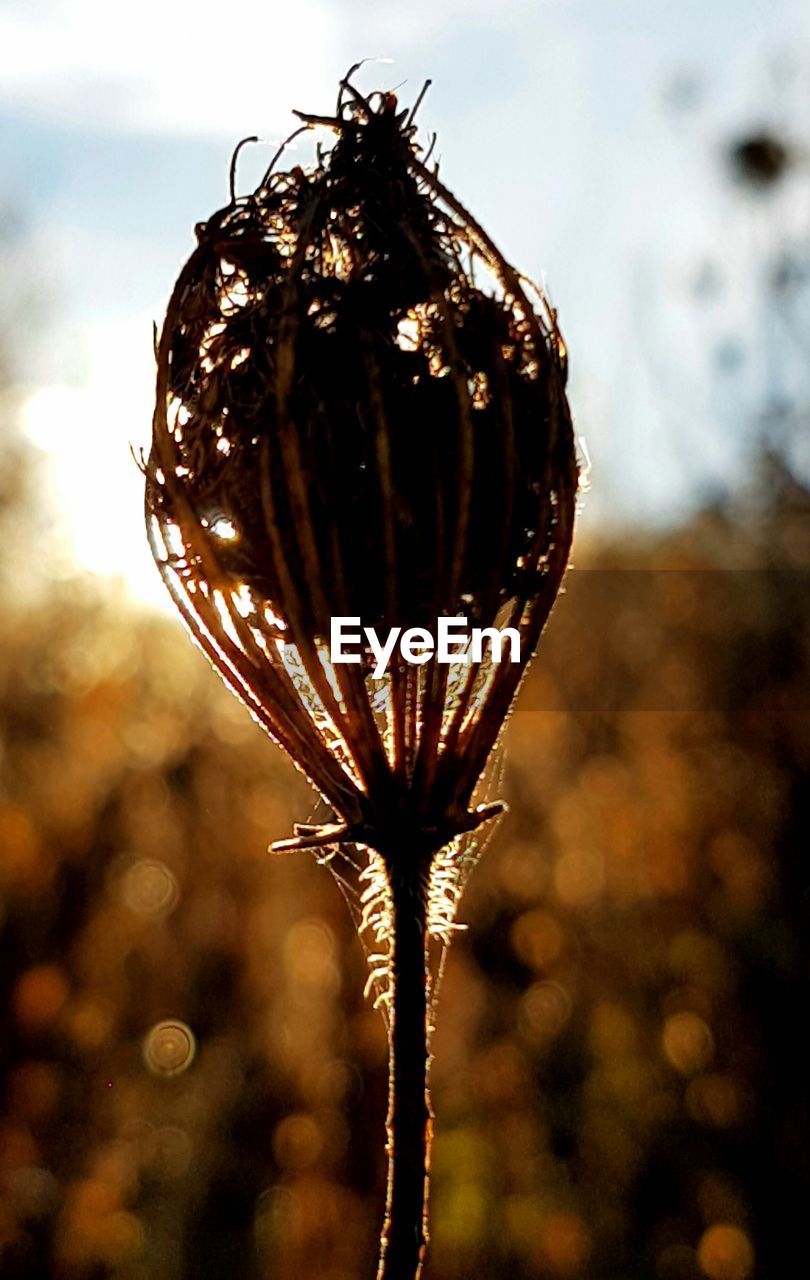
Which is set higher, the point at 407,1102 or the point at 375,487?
the point at 375,487

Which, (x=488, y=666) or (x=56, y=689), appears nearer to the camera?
(x=488, y=666)

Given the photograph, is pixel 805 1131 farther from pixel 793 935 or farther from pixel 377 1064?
pixel 377 1064

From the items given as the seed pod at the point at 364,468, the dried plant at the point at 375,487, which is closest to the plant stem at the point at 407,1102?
the dried plant at the point at 375,487

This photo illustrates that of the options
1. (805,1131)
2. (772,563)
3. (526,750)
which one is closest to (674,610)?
(772,563)

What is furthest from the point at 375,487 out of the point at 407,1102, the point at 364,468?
the point at 407,1102

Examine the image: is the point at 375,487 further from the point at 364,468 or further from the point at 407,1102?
the point at 407,1102
